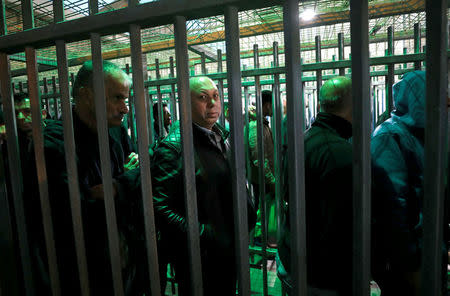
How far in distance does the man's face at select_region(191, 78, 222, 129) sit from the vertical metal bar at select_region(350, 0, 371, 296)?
1386 millimetres

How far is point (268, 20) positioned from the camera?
548 centimetres

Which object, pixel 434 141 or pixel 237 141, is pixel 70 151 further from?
pixel 434 141

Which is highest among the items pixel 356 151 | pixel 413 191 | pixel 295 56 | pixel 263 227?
pixel 295 56

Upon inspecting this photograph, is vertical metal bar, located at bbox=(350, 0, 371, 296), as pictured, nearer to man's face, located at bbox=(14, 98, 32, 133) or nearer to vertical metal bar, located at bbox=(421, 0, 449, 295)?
vertical metal bar, located at bbox=(421, 0, 449, 295)

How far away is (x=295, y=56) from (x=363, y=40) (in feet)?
0.49

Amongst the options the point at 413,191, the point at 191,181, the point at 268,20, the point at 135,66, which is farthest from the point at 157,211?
the point at 268,20

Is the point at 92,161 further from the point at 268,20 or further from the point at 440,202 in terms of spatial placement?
the point at 268,20

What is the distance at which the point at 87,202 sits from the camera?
51.5 inches

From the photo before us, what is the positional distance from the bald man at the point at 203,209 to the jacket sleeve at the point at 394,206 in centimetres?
79

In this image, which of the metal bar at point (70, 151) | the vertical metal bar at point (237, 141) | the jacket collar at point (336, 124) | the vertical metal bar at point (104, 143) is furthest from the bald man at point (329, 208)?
the metal bar at point (70, 151)

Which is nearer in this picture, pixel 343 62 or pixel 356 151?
pixel 356 151

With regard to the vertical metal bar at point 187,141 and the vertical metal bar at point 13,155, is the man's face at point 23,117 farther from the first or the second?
the vertical metal bar at point 187,141

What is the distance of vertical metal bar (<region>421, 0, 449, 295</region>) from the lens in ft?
1.86

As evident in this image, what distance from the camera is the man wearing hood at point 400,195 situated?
1.40 m
